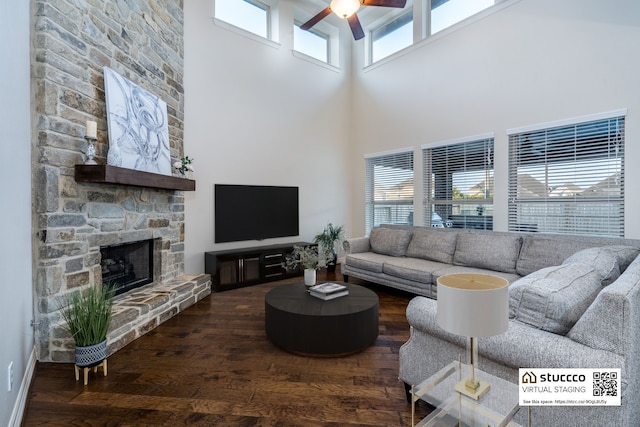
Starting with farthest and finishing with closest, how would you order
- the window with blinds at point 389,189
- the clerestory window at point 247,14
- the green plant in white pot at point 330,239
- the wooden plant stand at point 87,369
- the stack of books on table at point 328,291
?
the green plant in white pot at point 330,239 → the window with blinds at point 389,189 → the clerestory window at point 247,14 → the stack of books on table at point 328,291 → the wooden plant stand at point 87,369

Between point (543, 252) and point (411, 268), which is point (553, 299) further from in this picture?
point (411, 268)

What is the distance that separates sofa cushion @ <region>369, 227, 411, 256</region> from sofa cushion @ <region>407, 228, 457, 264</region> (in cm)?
10

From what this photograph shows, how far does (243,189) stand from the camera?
200 inches

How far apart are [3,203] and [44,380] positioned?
1.35 m

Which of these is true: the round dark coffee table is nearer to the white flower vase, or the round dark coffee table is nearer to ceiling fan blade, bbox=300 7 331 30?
the white flower vase

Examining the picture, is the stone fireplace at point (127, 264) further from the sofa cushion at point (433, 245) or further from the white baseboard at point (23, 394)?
the sofa cushion at point (433, 245)

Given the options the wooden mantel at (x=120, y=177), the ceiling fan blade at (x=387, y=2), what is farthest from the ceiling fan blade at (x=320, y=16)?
the wooden mantel at (x=120, y=177)

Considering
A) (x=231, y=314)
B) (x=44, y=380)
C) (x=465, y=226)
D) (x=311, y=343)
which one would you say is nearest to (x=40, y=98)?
(x=44, y=380)

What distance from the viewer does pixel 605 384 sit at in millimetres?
1240

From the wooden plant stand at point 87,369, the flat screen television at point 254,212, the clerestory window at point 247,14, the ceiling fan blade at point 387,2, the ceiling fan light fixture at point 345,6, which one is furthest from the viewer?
the clerestory window at point 247,14

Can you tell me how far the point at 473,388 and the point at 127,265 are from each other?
11.8 feet

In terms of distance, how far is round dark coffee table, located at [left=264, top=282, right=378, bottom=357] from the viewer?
2.56 m

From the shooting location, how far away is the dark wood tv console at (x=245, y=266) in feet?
14.7

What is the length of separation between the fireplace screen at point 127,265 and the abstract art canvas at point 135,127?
0.91 meters
